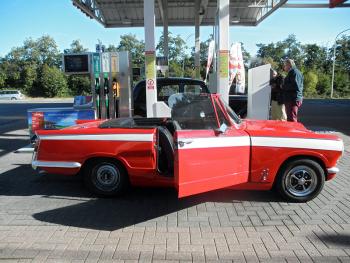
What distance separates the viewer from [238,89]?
12.6m

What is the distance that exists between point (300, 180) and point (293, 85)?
3952 mm

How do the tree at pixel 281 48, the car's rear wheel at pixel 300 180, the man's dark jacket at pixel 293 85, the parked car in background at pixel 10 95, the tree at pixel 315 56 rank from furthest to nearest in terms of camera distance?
1. the tree at pixel 281 48
2. the tree at pixel 315 56
3. the parked car in background at pixel 10 95
4. the man's dark jacket at pixel 293 85
5. the car's rear wheel at pixel 300 180

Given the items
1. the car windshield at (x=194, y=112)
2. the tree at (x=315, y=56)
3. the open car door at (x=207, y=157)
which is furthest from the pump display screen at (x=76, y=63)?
the tree at (x=315, y=56)

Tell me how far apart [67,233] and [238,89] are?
9.43 m

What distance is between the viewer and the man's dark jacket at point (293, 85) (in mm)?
8414

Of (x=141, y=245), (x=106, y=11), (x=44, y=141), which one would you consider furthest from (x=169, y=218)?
(x=106, y=11)


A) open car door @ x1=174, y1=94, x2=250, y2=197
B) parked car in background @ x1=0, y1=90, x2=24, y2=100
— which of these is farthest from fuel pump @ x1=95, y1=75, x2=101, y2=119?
parked car in background @ x1=0, y1=90, x2=24, y2=100

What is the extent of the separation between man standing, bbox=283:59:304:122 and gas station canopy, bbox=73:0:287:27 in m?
5.54

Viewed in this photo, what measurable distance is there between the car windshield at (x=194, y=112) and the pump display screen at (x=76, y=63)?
3654 millimetres

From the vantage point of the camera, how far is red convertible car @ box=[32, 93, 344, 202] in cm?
457

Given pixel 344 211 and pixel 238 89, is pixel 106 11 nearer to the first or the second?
pixel 238 89

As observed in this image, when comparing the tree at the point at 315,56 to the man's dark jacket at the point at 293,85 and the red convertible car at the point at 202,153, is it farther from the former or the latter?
the red convertible car at the point at 202,153

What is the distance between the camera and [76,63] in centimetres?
804

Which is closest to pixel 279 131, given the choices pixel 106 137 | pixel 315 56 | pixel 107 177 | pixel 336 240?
pixel 336 240
